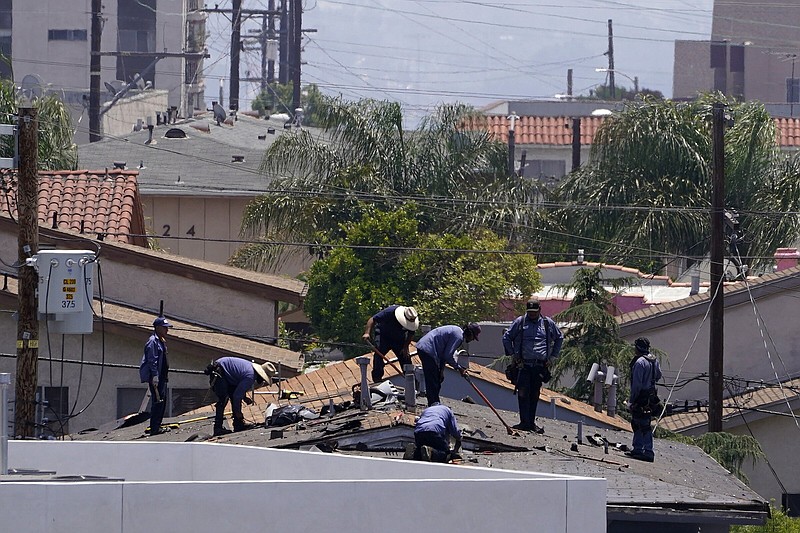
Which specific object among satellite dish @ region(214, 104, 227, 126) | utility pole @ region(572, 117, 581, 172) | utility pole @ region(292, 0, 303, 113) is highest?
utility pole @ region(292, 0, 303, 113)

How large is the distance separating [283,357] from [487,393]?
14.2ft

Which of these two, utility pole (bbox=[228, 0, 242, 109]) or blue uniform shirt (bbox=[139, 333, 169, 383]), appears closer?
blue uniform shirt (bbox=[139, 333, 169, 383])

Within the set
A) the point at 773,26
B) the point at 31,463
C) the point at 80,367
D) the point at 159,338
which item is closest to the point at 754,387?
the point at 80,367

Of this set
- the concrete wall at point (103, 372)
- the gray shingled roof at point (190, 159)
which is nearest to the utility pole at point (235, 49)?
the gray shingled roof at point (190, 159)

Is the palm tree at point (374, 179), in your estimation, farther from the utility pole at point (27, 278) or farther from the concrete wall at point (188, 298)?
the utility pole at point (27, 278)

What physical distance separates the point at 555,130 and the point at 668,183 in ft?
77.2

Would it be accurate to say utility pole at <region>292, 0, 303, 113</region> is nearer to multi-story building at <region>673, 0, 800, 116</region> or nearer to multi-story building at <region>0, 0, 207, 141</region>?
multi-story building at <region>0, 0, 207, 141</region>

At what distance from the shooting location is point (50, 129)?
4025 cm

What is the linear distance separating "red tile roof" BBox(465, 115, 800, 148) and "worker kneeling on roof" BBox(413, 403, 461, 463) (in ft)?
151

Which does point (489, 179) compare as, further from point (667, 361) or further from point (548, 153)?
point (548, 153)

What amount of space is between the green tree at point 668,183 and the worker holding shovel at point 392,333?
23.5 metres

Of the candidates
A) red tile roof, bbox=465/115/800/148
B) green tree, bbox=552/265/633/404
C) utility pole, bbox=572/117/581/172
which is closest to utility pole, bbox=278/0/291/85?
red tile roof, bbox=465/115/800/148

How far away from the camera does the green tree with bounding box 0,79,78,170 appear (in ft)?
128

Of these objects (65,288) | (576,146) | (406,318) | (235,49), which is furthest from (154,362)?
(235,49)
